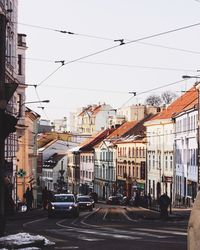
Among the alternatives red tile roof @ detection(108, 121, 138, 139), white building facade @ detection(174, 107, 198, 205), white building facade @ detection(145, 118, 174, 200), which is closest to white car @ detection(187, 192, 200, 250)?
white building facade @ detection(174, 107, 198, 205)

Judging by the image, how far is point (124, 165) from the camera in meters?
103

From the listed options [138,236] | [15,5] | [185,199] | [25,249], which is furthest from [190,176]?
[25,249]

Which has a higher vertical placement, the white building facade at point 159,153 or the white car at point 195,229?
the white building facade at point 159,153

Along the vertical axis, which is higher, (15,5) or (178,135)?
(15,5)

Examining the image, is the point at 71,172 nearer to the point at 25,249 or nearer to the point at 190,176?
the point at 190,176

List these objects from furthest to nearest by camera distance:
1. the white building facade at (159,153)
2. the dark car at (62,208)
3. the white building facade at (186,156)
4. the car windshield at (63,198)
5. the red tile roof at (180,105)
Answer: the white building facade at (159,153) < the red tile roof at (180,105) < the white building facade at (186,156) < the car windshield at (63,198) < the dark car at (62,208)

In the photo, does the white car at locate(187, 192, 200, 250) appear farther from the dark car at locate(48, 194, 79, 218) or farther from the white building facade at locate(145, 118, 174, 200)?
the white building facade at locate(145, 118, 174, 200)

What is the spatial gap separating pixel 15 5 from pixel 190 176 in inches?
1017

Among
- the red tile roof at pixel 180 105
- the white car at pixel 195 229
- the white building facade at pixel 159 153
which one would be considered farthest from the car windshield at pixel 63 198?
the white building facade at pixel 159 153

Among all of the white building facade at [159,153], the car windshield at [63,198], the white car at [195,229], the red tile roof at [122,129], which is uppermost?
the red tile roof at [122,129]

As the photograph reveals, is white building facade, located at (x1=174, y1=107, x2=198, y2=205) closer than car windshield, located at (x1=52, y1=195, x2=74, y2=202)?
No

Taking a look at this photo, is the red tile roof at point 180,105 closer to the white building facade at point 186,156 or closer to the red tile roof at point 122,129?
the white building facade at point 186,156

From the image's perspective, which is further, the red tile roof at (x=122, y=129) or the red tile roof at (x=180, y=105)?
the red tile roof at (x=122, y=129)

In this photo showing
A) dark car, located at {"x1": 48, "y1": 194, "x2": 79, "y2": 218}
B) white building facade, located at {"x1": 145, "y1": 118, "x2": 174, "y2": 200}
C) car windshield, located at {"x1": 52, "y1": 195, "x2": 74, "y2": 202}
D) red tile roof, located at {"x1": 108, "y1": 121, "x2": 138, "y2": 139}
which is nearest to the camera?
dark car, located at {"x1": 48, "y1": 194, "x2": 79, "y2": 218}
